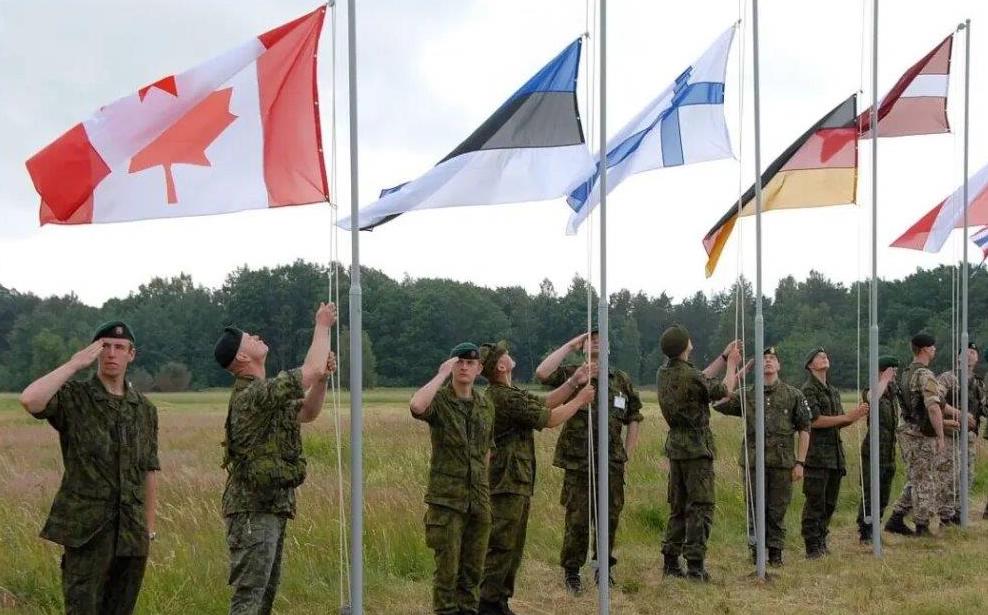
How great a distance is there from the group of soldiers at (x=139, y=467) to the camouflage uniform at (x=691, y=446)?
438 centimetres

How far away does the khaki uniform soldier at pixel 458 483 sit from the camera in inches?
297

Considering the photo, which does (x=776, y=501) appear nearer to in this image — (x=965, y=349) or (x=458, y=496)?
(x=965, y=349)

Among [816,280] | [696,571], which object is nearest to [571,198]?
[696,571]

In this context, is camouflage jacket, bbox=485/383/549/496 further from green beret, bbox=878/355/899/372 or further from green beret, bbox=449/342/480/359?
green beret, bbox=878/355/899/372

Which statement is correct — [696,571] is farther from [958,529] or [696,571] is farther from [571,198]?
[958,529]

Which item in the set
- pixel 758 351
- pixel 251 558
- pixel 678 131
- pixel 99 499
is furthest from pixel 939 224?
pixel 99 499

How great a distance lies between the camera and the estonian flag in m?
7.68

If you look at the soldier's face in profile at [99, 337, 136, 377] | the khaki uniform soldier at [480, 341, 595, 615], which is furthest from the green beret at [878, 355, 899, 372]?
the soldier's face in profile at [99, 337, 136, 377]

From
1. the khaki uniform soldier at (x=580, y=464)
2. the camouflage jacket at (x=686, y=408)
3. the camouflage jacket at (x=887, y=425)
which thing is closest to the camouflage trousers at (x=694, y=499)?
the camouflage jacket at (x=686, y=408)

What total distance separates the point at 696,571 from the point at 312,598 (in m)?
3.38

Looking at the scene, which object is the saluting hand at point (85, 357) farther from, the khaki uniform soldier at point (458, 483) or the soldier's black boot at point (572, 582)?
the soldier's black boot at point (572, 582)

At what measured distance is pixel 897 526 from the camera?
12.9 metres

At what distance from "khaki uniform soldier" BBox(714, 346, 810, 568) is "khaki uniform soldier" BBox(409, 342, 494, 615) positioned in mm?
3759

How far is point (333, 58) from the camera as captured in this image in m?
6.54
